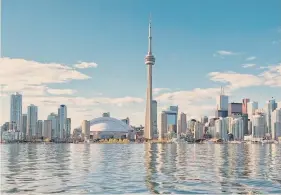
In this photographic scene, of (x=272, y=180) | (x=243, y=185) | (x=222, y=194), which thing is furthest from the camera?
(x=272, y=180)

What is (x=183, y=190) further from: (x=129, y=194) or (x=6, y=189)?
(x=6, y=189)

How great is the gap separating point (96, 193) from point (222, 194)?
992 centimetres

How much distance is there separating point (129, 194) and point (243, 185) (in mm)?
11593

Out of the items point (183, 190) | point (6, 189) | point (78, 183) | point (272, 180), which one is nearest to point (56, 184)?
point (78, 183)

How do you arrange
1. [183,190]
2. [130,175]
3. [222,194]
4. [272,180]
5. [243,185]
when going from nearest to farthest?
[222,194], [183,190], [243,185], [272,180], [130,175]

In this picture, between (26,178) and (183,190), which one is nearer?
(183,190)

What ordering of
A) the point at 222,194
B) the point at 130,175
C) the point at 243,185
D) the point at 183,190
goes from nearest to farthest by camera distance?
1. the point at 222,194
2. the point at 183,190
3. the point at 243,185
4. the point at 130,175

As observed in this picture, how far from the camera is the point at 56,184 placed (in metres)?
39.5

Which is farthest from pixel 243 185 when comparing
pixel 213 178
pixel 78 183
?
pixel 78 183

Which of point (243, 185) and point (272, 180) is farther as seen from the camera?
point (272, 180)

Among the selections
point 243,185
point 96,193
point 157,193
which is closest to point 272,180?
point 243,185

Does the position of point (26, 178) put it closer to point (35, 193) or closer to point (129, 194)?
point (35, 193)

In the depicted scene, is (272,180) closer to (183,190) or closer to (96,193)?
(183,190)

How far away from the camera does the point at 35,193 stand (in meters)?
34.1
